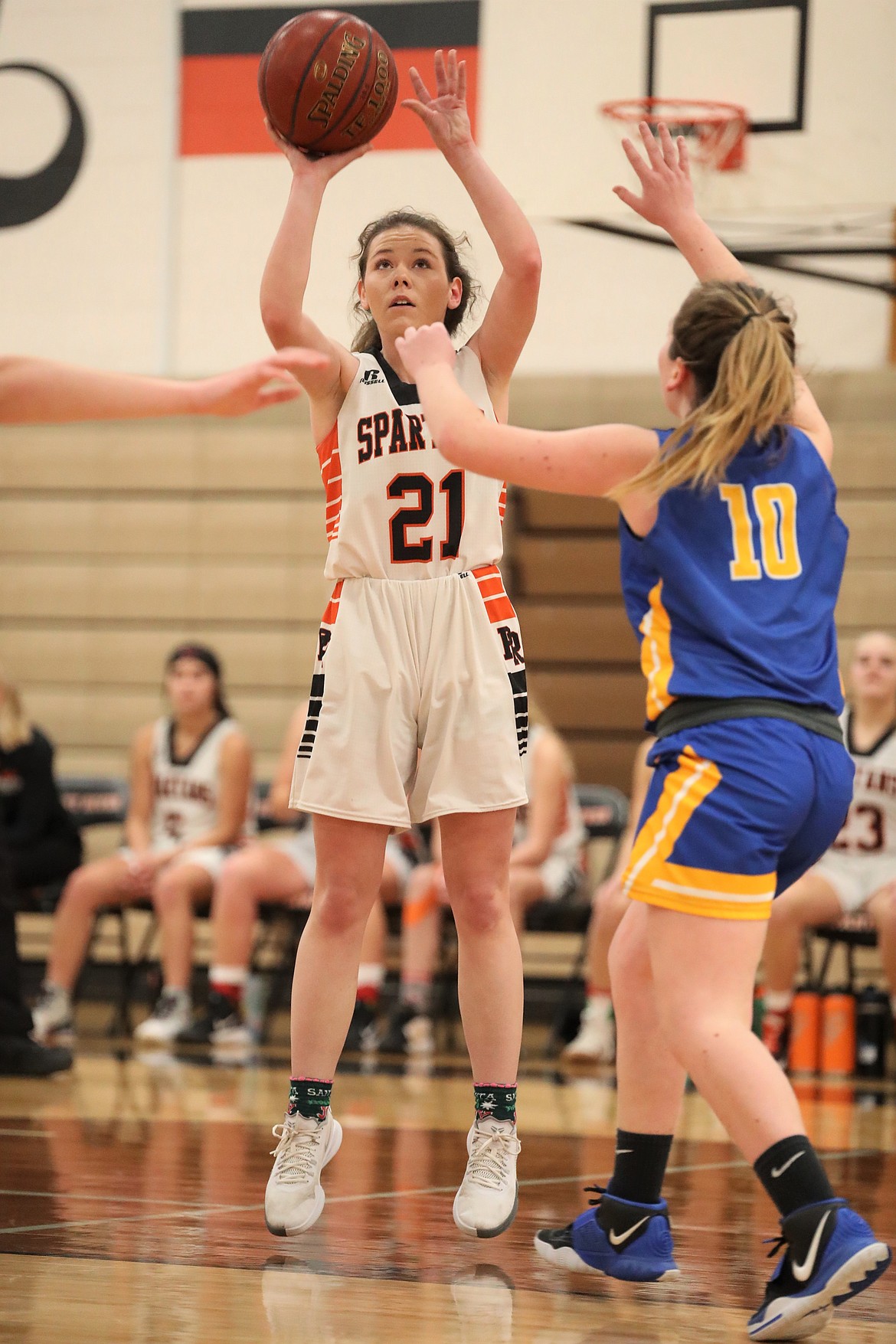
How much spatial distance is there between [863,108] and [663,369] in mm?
4320

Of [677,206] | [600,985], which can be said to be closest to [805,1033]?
[600,985]

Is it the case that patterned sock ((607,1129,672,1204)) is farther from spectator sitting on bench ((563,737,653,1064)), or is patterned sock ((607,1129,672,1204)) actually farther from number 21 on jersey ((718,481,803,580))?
spectator sitting on bench ((563,737,653,1064))

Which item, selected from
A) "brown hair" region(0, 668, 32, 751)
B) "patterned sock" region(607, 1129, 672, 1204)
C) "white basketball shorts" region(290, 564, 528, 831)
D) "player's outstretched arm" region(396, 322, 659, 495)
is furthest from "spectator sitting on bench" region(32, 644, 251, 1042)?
"player's outstretched arm" region(396, 322, 659, 495)

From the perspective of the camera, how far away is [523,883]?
6742 millimetres

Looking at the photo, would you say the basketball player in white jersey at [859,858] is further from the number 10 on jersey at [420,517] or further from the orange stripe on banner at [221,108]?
the number 10 on jersey at [420,517]

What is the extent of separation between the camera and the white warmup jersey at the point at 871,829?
6.41m

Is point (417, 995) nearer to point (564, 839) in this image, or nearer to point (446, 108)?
point (564, 839)

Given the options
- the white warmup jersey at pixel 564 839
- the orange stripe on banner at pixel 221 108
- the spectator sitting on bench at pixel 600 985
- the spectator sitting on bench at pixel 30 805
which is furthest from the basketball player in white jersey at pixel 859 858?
the spectator sitting on bench at pixel 30 805

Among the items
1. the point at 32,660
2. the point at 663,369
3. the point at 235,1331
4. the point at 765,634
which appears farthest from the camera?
the point at 32,660

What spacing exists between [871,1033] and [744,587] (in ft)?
15.5

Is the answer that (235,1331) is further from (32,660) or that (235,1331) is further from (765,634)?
(32,660)

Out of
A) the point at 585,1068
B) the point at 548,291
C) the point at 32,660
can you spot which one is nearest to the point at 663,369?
the point at 585,1068

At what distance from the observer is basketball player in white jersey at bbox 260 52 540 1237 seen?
9.73 ft

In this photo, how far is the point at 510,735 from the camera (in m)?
3.05
